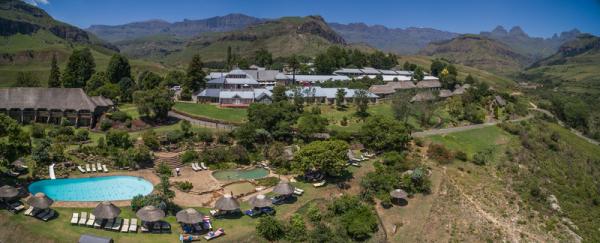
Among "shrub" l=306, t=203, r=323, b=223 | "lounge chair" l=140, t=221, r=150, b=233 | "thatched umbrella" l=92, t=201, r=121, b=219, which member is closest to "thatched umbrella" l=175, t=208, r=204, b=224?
"lounge chair" l=140, t=221, r=150, b=233

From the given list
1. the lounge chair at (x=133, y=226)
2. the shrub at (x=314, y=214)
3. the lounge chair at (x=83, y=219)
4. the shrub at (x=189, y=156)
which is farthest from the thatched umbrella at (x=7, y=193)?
the shrub at (x=314, y=214)

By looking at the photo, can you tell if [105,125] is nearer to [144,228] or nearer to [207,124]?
[207,124]

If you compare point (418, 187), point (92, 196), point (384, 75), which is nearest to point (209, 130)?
point (92, 196)

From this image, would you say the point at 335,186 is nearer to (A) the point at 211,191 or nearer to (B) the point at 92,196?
(A) the point at 211,191

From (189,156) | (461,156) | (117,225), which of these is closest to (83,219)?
(117,225)

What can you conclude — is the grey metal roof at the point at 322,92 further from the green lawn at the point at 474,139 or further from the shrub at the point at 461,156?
the shrub at the point at 461,156

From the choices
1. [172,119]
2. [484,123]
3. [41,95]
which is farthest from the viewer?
[484,123]
